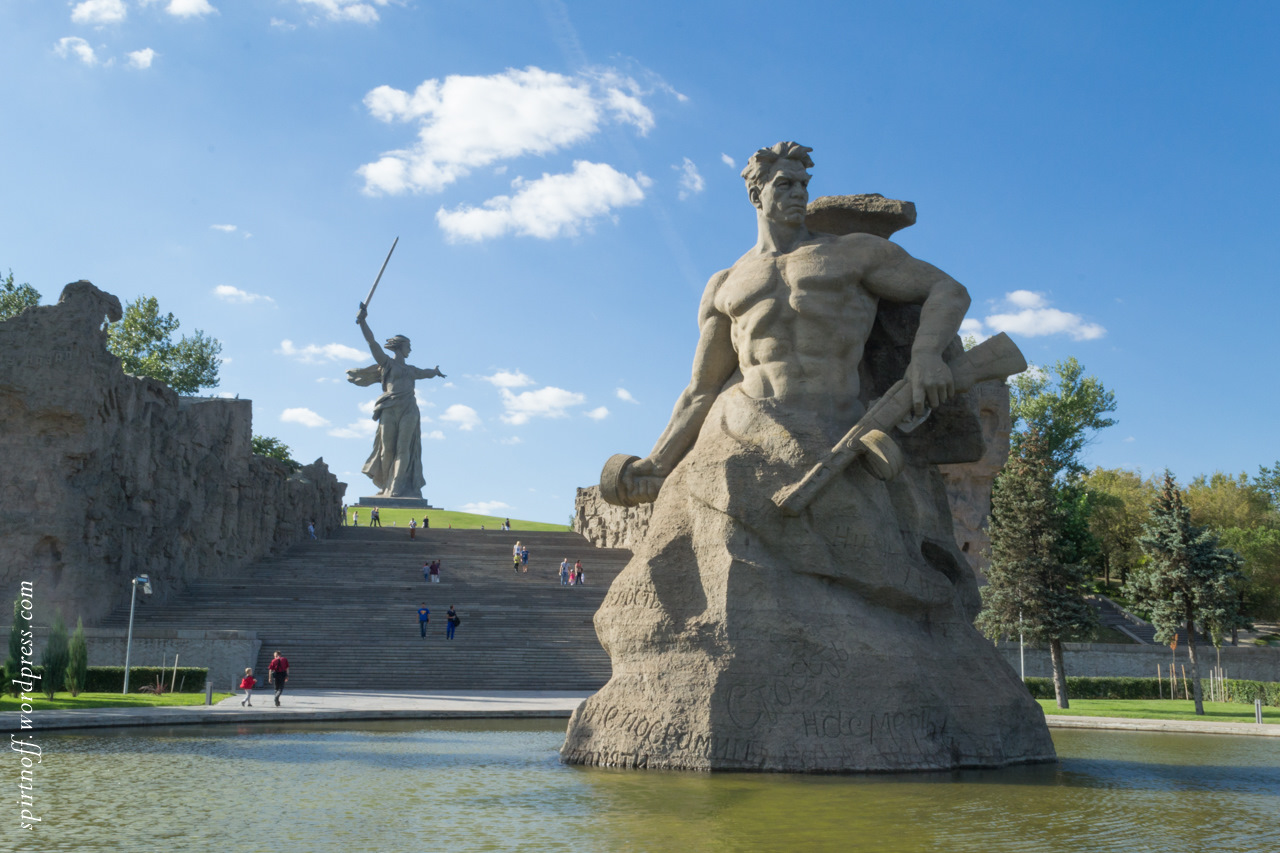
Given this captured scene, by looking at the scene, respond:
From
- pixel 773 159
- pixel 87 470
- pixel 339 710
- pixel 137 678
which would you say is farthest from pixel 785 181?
pixel 87 470

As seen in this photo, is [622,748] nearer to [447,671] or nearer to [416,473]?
[447,671]

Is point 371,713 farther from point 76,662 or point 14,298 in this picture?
point 14,298

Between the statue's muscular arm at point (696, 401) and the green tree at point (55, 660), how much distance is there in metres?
11.7

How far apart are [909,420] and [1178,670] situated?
26.8m

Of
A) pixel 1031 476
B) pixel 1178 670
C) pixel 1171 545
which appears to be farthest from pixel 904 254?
pixel 1178 670

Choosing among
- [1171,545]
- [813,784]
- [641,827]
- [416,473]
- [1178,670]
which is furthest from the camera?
[416,473]

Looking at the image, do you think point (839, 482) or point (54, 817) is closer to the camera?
point (54, 817)

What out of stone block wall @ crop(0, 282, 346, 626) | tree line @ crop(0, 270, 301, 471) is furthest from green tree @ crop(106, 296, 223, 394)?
stone block wall @ crop(0, 282, 346, 626)

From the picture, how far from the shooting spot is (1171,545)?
75.4ft

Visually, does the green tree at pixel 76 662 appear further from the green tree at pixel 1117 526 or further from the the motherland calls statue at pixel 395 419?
the green tree at pixel 1117 526

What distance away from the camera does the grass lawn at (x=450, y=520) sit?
5809 centimetres

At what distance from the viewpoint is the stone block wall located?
975 inches

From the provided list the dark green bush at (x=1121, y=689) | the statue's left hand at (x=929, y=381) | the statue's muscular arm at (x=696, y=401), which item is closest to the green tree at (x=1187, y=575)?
the dark green bush at (x=1121, y=689)

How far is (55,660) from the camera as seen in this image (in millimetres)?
17203
